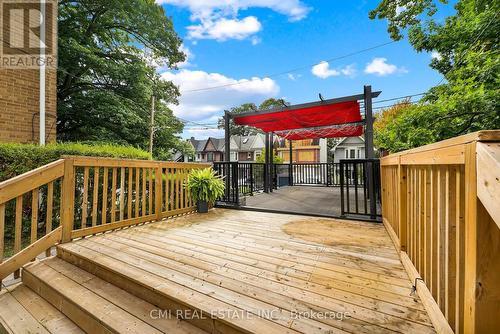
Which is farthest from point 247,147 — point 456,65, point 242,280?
point 242,280

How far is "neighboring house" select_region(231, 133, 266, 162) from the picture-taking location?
29.1 metres

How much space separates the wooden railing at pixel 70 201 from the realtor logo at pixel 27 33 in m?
3.53

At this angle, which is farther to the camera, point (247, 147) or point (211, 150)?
point (211, 150)

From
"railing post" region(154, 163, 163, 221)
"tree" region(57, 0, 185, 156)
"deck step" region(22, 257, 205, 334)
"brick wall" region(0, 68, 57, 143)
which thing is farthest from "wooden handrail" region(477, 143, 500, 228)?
"tree" region(57, 0, 185, 156)

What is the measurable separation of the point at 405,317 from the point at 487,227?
925 mm

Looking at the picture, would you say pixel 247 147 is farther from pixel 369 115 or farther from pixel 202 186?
pixel 369 115

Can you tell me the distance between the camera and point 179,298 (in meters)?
1.54

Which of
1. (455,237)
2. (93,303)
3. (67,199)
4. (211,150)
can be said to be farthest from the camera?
(211,150)

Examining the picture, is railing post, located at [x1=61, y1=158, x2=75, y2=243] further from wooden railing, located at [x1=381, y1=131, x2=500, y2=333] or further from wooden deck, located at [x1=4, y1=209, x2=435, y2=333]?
wooden railing, located at [x1=381, y1=131, x2=500, y2=333]

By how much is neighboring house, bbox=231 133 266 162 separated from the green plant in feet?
79.9

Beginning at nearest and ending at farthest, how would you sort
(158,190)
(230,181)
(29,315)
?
(29,315) < (158,190) < (230,181)

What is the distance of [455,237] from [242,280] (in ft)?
4.63

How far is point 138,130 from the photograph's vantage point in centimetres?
923

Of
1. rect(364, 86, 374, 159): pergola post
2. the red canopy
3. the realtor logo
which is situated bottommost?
rect(364, 86, 374, 159): pergola post
